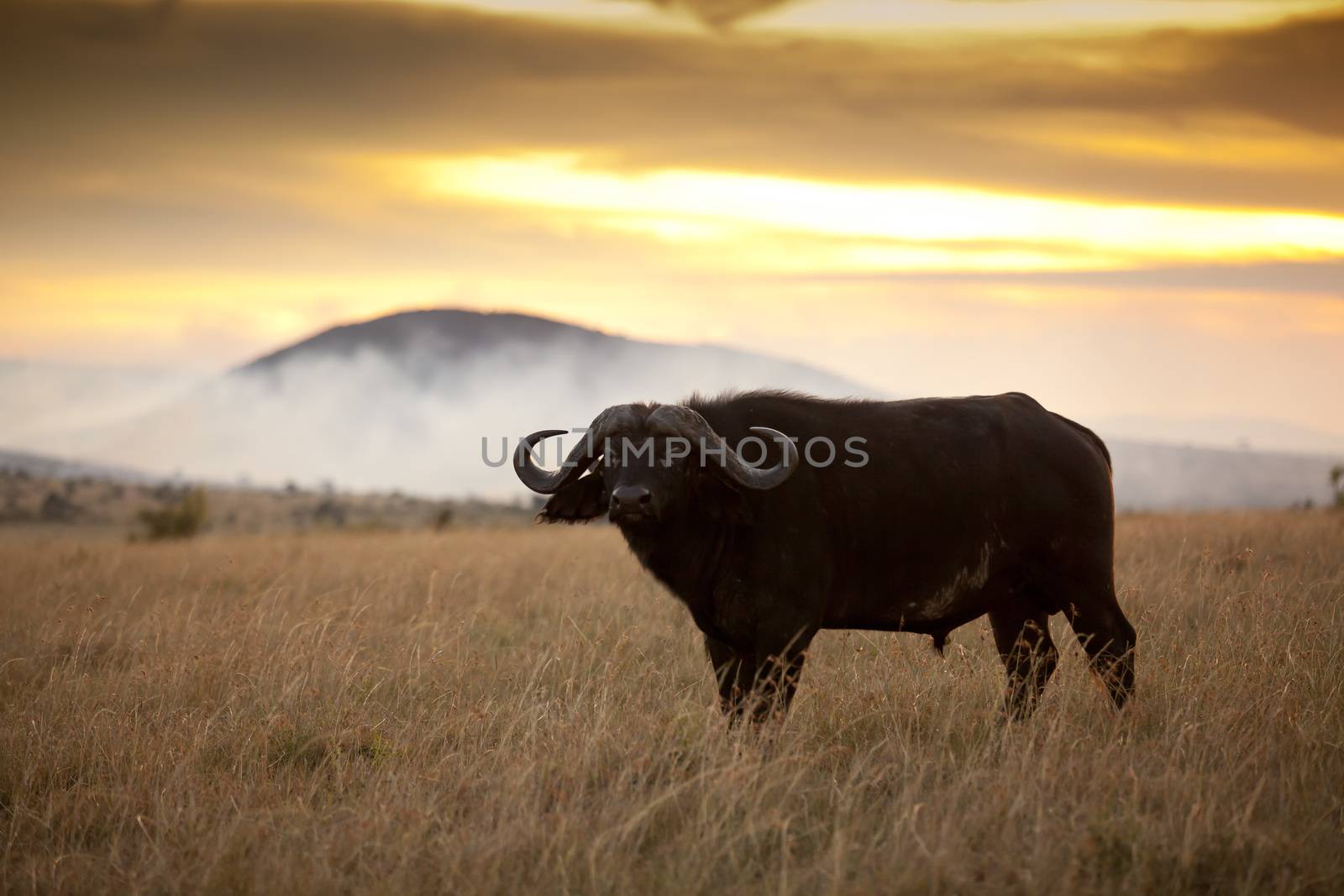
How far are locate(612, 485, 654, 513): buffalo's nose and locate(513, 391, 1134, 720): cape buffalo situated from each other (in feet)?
0.38

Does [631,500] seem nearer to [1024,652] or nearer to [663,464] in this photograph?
[663,464]

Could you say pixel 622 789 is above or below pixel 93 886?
above

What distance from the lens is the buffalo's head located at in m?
5.87

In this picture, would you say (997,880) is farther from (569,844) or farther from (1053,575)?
(1053,575)

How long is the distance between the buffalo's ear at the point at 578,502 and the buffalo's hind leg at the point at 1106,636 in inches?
121

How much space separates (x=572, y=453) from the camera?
6.38 metres

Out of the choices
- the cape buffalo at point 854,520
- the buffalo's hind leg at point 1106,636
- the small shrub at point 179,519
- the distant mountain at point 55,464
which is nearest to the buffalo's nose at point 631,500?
the cape buffalo at point 854,520

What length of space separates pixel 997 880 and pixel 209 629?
265 inches

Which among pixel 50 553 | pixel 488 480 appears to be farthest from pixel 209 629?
pixel 488 480

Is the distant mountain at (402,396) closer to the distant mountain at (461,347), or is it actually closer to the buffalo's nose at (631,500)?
the distant mountain at (461,347)

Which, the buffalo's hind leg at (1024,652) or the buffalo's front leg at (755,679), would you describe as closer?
the buffalo's front leg at (755,679)

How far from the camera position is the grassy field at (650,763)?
461cm

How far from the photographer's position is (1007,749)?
5695 mm

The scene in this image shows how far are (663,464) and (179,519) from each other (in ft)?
83.0
